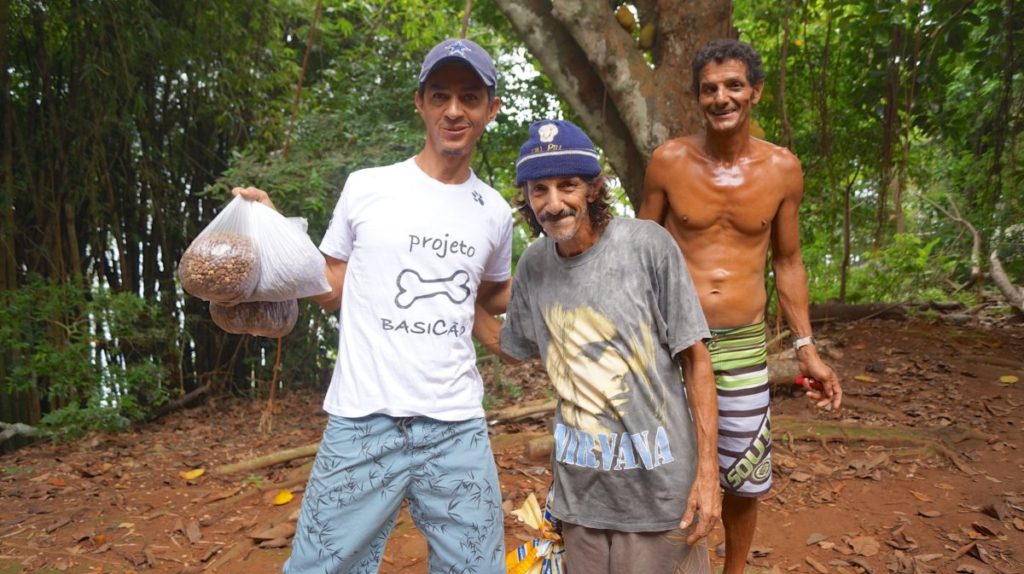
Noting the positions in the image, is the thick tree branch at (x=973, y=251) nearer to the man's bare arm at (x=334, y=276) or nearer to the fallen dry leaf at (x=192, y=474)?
the man's bare arm at (x=334, y=276)

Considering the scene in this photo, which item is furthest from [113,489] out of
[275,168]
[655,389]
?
[655,389]

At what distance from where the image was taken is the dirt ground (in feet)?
10.6

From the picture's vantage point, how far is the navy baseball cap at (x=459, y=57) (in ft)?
5.97

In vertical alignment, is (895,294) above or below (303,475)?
above

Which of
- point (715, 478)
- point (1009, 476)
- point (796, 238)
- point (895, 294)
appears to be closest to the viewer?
point (715, 478)

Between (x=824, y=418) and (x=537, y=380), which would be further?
(x=537, y=380)

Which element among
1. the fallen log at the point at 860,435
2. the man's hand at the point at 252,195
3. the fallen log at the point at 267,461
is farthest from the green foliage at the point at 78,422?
the man's hand at the point at 252,195

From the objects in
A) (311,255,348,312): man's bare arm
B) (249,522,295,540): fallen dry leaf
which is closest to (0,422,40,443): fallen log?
(249,522,295,540): fallen dry leaf

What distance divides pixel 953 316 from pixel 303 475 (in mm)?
5808

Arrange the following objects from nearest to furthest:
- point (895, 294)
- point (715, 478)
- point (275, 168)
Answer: point (715, 478), point (275, 168), point (895, 294)

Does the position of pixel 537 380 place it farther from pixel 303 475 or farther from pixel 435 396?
pixel 435 396

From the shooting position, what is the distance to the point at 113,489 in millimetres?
4219

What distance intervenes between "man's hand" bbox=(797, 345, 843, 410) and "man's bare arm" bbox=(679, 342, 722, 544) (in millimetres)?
867

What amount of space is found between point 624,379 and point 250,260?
0.94 meters
